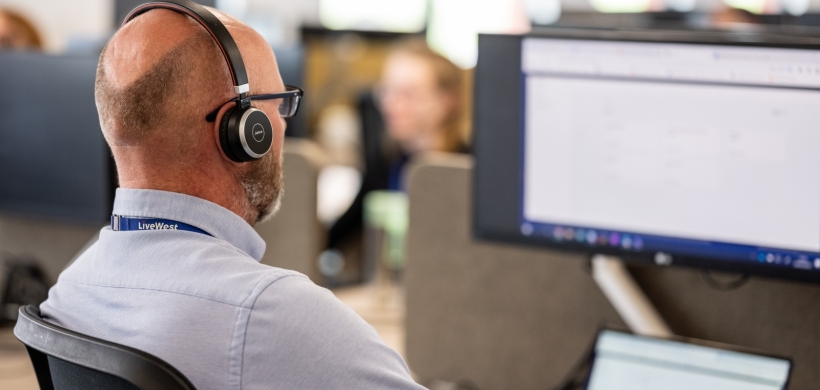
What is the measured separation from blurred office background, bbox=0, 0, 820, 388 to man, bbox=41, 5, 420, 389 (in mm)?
461

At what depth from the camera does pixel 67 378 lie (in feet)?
2.25

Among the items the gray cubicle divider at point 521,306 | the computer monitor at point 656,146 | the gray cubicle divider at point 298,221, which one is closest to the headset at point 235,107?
the computer monitor at point 656,146

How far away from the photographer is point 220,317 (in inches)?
25.9

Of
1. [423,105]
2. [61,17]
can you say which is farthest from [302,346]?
[61,17]

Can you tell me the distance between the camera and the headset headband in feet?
2.41

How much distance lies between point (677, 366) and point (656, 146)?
0.27 meters

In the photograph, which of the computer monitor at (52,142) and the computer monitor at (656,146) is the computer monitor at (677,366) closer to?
the computer monitor at (656,146)

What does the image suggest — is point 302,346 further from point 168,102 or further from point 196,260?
point 168,102

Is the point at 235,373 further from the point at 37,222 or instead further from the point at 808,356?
the point at 37,222

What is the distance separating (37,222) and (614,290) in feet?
3.96

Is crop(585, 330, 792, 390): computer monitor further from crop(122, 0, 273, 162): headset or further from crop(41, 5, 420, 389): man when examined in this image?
crop(122, 0, 273, 162): headset

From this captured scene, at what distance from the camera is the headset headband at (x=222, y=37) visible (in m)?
0.73

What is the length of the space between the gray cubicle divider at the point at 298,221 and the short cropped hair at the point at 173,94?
70cm

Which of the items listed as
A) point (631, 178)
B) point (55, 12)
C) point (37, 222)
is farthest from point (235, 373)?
point (55, 12)
